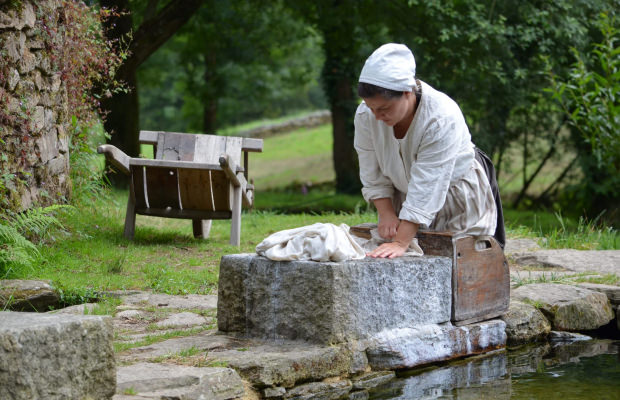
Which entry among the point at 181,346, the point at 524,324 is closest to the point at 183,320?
the point at 181,346

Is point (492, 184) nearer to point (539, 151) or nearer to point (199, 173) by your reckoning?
point (199, 173)

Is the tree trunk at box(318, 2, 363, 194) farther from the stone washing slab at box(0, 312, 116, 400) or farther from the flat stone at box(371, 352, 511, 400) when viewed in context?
the stone washing slab at box(0, 312, 116, 400)

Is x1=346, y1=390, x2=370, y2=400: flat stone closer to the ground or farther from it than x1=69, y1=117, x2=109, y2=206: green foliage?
closer to the ground

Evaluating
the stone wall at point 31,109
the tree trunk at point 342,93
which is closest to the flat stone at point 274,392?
the stone wall at point 31,109

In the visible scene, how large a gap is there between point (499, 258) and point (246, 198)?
351 centimetres

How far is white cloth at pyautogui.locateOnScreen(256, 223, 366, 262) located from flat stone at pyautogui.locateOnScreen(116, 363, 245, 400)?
74cm

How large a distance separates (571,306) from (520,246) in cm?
243

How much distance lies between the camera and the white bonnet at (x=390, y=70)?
3785mm

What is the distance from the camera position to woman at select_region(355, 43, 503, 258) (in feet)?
12.6

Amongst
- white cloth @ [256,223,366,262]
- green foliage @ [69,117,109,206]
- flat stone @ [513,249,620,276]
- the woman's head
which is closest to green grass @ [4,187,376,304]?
green foliage @ [69,117,109,206]

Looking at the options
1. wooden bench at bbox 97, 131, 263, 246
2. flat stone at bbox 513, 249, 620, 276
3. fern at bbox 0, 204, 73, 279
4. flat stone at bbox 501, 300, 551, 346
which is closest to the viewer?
flat stone at bbox 501, 300, 551, 346

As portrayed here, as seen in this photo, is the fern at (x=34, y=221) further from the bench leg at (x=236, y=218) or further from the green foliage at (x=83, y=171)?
the bench leg at (x=236, y=218)

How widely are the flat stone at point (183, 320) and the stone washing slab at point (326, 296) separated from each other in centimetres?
41

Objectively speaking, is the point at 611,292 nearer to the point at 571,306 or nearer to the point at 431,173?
the point at 571,306
